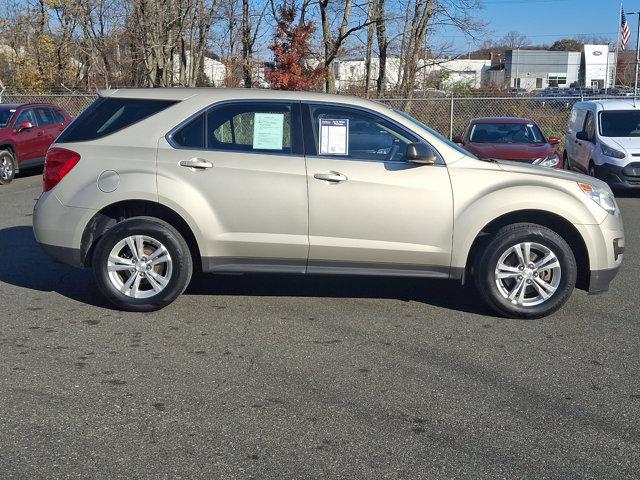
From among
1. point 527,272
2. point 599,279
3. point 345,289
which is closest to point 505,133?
point 345,289

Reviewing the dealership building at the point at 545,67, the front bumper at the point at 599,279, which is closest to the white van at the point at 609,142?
the front bumper at the point at 599,279

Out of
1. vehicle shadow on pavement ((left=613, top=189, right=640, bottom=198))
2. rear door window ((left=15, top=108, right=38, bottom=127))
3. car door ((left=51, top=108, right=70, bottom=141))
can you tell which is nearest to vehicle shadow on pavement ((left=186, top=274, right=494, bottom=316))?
vehicle shadow on pavement ((left=613, top=189, right=640, bottom=198))

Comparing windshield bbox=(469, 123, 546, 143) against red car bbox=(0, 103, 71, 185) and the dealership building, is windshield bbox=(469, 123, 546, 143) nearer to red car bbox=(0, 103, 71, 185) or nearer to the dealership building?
red car bbox=(0, 103, 71, 185)

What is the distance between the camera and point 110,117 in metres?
6.42

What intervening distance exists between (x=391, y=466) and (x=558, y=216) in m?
3.21

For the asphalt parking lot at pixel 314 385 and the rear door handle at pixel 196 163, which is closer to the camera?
the asphalt parking lot at pixel 314 385

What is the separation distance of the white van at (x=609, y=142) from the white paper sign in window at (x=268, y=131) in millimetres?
9060

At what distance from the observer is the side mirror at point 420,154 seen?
6039 millimetres

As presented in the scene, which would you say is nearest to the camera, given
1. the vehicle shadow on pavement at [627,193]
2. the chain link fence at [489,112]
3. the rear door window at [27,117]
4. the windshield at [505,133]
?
the windshield at [505,133]

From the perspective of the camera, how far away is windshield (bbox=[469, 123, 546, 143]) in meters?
14.3

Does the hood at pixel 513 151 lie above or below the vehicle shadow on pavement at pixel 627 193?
above

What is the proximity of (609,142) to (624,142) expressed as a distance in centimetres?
26

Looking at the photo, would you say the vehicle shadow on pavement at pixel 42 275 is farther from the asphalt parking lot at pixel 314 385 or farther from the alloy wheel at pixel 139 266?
the alloy wheel at pixel 139 266

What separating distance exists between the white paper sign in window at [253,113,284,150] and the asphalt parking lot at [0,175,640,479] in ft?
4.51
